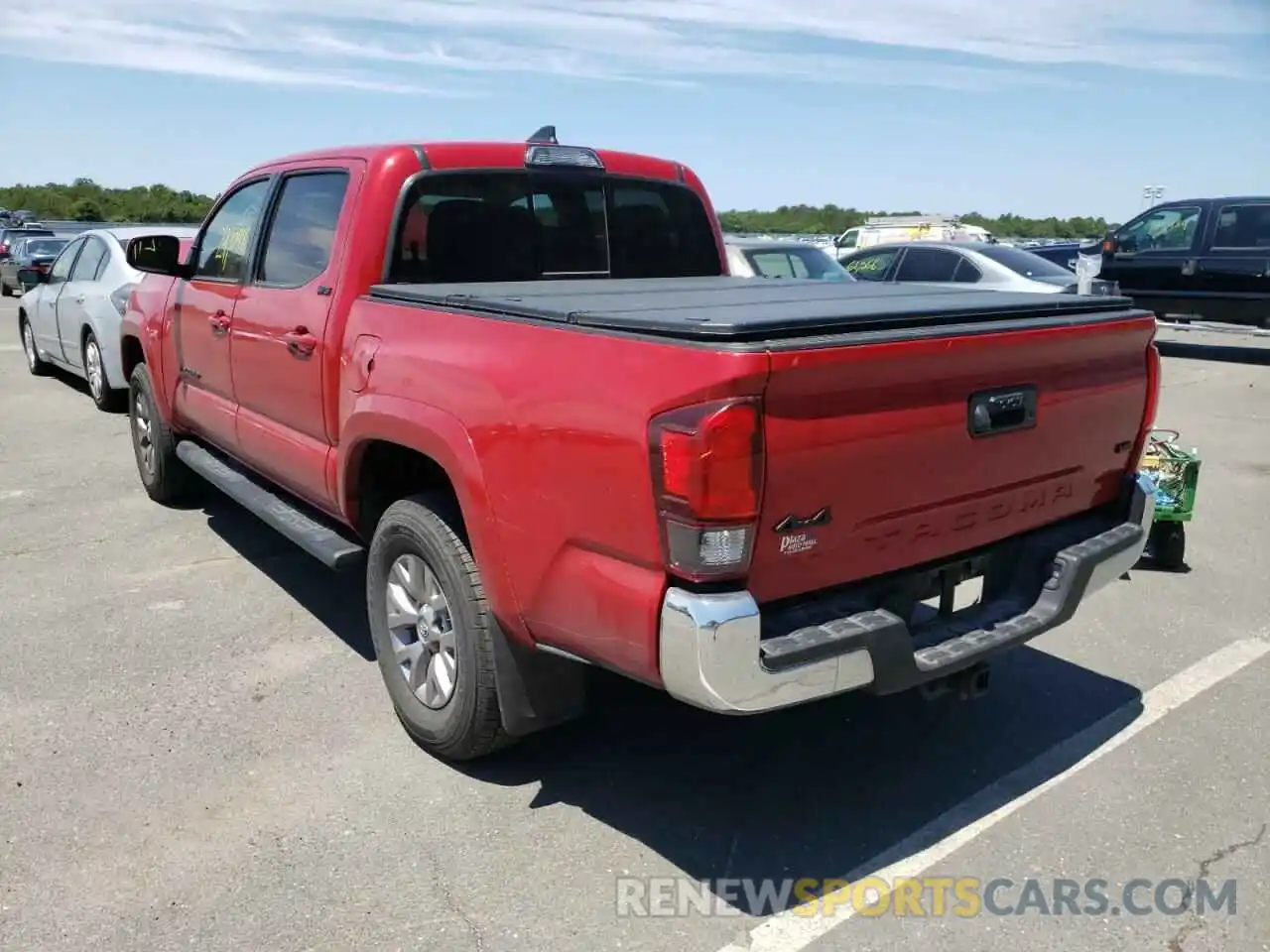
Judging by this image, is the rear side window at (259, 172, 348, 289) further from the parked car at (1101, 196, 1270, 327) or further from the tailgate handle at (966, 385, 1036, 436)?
the parked car at (1101, 196, 1270, 327)

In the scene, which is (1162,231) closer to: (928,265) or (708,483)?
(928,265)

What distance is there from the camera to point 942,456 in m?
2.93

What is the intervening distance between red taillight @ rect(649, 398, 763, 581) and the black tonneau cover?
0.21m

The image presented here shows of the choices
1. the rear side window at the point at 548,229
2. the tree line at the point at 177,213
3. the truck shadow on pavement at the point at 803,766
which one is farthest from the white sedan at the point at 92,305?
the tree line at the point at 177,213

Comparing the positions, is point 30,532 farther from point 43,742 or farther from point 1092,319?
point 1092,319

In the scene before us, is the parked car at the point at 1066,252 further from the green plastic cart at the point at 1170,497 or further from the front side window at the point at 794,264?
the green plastic cart at the point at 1170,497

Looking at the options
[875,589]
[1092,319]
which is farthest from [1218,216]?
[875,589]

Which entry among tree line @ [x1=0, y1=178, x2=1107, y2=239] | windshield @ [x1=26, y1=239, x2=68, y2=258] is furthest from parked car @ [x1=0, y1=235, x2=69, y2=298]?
tree line @ [x1=0, y1=178, x2=1107, y2=239]

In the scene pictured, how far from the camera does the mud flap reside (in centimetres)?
A: 318

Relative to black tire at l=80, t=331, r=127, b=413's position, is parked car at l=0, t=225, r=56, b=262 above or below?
above

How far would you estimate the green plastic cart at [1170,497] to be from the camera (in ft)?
17.8

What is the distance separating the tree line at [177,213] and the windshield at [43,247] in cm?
4097

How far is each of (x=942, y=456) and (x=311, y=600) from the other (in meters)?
3.28

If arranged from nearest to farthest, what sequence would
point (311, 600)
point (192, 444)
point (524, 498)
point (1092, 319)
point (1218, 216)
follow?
point (524, 498), point (1092, 319), point (311, 600), point (192, 444), point (1218, 216)
